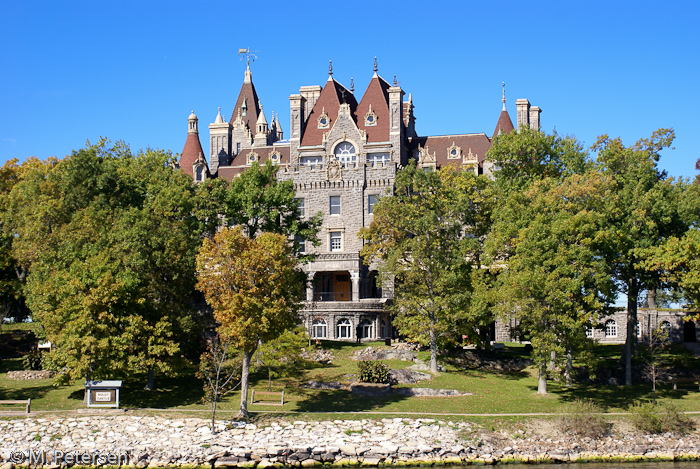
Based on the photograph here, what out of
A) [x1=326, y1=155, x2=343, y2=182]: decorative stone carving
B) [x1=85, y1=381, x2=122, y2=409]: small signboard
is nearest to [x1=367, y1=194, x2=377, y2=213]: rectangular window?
[x1=326, y1=155, x2=343, y2=182]: decorative stone carving

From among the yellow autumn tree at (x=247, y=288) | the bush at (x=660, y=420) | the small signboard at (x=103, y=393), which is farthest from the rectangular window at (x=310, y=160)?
the bush at (x=660, y=420)

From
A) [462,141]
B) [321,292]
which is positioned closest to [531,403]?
[321,292]

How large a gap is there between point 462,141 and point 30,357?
40.9m

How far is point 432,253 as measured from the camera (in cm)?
4553

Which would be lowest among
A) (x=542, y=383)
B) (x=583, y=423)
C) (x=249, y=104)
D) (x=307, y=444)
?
(x=307, y=444)

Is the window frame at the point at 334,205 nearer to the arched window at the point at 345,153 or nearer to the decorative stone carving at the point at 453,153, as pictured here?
the arched window at the point at 345,153

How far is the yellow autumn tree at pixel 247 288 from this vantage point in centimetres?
3322

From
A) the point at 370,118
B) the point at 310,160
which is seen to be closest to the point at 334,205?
the point at 310,160

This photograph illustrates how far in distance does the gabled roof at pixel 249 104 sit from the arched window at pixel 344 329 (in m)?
36.4

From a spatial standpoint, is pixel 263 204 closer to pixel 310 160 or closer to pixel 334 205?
pixel 334 205

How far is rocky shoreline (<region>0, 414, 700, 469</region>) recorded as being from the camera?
102 feet

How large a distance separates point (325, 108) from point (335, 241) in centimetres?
1418

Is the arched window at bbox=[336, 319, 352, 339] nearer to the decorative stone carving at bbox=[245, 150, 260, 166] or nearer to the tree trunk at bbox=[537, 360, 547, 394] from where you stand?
the tree trunk at bbox=[537, 360, 547, 394]

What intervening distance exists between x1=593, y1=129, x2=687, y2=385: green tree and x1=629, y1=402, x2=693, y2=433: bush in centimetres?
881
